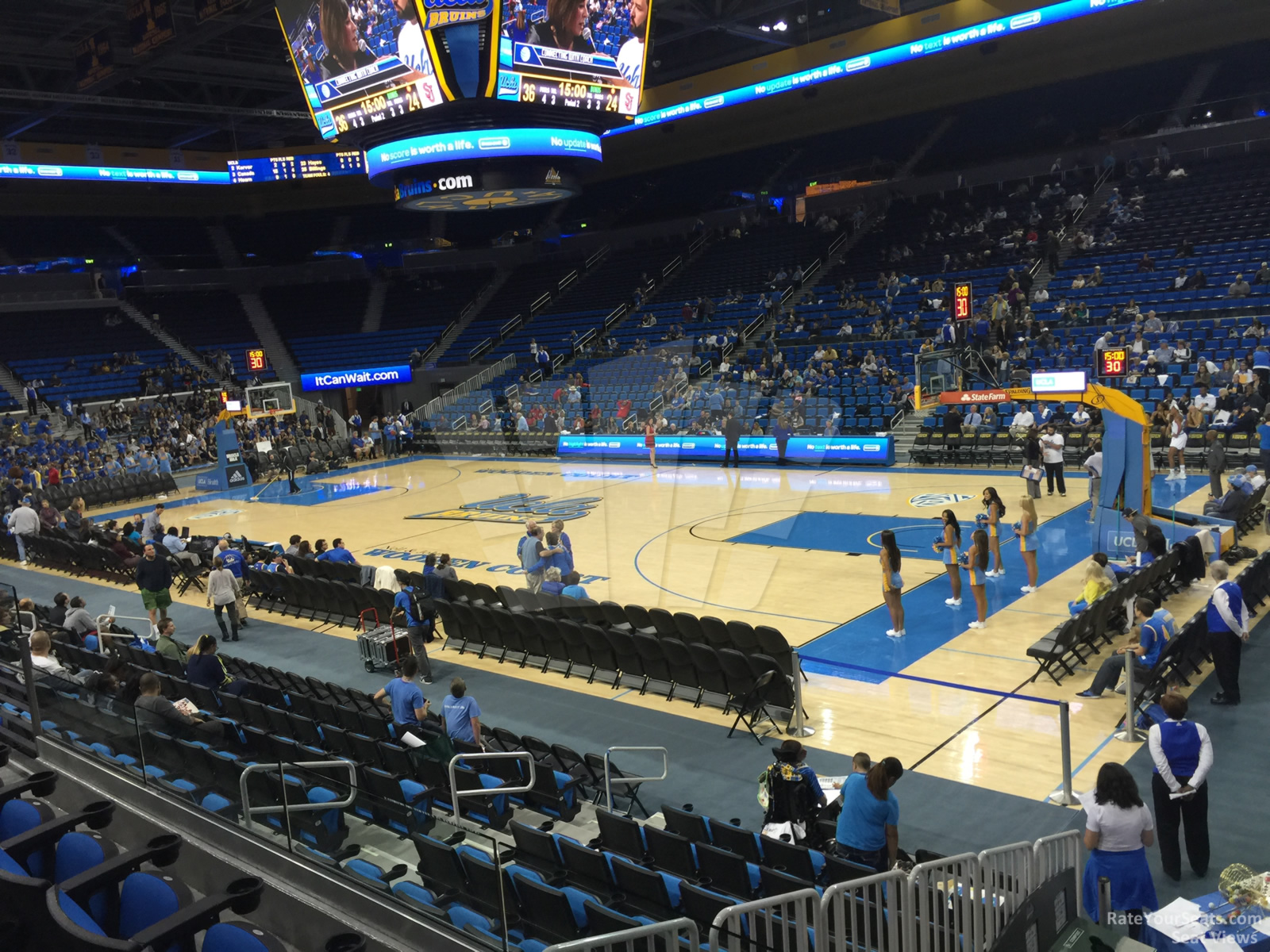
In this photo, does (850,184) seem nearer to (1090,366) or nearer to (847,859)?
(1090,366)

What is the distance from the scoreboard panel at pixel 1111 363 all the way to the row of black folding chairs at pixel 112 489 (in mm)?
25292

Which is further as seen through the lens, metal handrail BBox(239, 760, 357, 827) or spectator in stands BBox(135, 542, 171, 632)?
spectator in stands BBox(135, 542, 171, 632)

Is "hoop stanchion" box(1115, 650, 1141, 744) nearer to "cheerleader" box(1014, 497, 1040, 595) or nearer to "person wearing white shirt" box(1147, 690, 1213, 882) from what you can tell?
"person wearing white shirt" box(1147, 690, 1213, 882)

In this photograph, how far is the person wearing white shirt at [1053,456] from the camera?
18578mm

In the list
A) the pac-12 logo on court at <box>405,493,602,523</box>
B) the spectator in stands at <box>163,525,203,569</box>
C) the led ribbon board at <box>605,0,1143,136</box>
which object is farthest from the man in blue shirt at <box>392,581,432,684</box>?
the led ribbon board at <box>605,0,1143,136</box>

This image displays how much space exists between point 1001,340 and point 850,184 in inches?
560

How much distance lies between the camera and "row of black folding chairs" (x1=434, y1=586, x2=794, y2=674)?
9820mm

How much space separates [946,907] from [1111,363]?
1402cm

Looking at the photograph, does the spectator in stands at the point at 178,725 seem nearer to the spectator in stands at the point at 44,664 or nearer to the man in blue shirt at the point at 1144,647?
the spectator in stands at the point at 44,664

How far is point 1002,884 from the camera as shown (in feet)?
16.8

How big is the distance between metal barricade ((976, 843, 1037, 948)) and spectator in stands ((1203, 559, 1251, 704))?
4421 mm

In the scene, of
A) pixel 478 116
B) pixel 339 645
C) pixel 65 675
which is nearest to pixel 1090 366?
pixel 478 116

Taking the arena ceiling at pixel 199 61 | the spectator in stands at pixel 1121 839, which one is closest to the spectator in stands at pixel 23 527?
the arena ceiling at pixel 199 61

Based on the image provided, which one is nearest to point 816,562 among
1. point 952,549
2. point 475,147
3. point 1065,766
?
point 952,549
